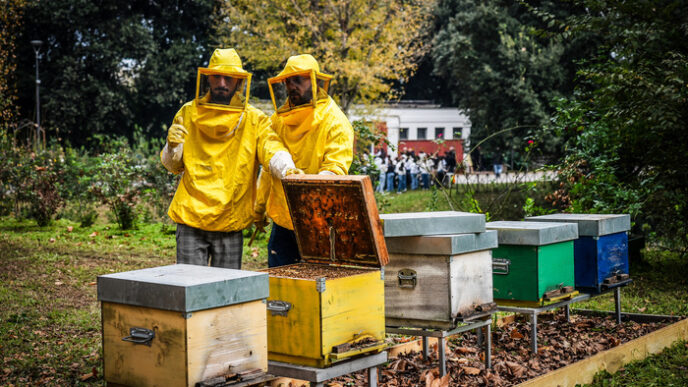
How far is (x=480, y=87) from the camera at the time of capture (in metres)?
26.2

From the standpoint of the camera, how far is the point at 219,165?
15.1ft

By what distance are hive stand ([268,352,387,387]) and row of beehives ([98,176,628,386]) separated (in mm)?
49

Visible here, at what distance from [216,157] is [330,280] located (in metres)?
1.62

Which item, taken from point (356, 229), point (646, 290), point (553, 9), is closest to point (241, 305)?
point (356, 229)

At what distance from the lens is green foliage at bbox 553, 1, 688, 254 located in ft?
24.6

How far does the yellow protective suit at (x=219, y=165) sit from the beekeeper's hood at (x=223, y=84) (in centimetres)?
4

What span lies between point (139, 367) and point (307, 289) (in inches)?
34.0

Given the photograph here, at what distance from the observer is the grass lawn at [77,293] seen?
514 cm

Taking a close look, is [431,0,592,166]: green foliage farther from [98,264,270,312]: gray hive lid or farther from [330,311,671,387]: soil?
[98,264,270,312]: gray hive lid

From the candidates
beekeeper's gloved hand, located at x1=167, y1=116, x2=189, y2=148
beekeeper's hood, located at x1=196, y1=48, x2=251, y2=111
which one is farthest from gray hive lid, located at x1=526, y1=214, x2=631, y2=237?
beekeeper's gloved hand, located at x1=167, y1=116, x2=189, y2=148

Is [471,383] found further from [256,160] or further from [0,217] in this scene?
[0,217]

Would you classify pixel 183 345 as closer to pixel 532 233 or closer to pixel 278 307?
pixel 278 307

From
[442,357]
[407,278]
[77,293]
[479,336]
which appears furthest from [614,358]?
[77,293]

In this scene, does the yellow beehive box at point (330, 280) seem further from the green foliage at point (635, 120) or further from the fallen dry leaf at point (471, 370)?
the green foliage at point (635, 120)
